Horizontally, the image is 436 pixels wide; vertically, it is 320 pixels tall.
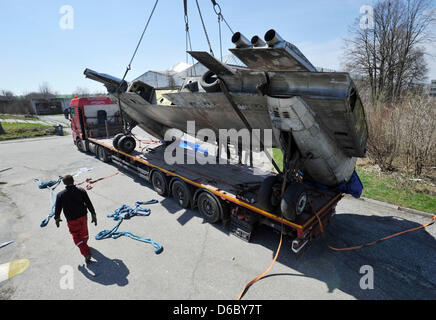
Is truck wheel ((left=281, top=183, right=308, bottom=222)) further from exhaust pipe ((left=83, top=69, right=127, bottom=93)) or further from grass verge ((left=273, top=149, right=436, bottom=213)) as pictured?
exhaust pipe ((left=83, top=69, right=127, bottom=93))

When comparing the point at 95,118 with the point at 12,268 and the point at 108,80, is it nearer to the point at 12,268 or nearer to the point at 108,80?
the point at 108,80

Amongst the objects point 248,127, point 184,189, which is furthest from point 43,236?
point 248,127

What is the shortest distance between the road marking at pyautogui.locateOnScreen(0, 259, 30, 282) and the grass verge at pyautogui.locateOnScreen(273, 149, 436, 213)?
10040 millimetres

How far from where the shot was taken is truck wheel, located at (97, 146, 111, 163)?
479 inches

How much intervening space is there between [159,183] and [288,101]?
5747 millimetres

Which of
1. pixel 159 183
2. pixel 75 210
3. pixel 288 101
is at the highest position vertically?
pixel 288 101

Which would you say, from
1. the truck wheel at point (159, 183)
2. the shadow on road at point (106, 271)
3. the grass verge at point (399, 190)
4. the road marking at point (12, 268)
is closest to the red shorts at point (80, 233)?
the shadow on road at point (106, 271)

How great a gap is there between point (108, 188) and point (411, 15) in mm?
23167

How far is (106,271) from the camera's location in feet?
15.1

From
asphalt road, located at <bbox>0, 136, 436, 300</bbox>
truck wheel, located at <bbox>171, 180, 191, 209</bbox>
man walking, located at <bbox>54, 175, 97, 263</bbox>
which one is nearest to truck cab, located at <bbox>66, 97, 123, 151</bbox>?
asphalt road, located at <bbox>0, 136, 436, 300</bbox>

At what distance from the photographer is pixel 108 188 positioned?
8945 millimetres

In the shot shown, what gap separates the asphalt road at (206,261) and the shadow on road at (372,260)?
2 centimetres

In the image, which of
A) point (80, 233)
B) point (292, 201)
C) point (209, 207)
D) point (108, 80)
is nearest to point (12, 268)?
point (80, 233)

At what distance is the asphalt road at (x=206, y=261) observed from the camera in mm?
4105
